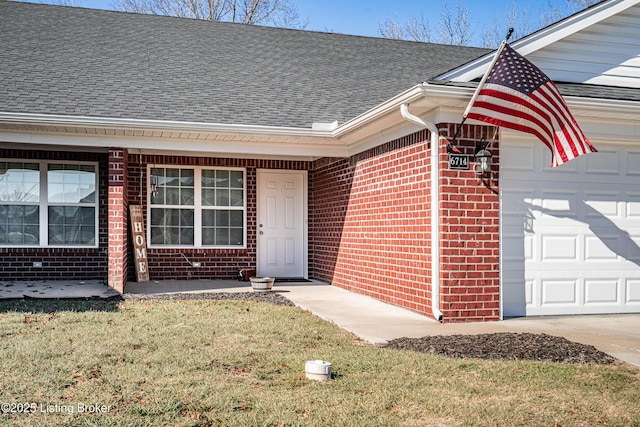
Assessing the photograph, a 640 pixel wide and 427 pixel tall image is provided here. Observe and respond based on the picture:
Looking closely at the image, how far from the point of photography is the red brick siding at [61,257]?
12570 mm

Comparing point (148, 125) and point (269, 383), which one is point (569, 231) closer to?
point (269, 383)

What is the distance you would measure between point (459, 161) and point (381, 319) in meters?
2.28

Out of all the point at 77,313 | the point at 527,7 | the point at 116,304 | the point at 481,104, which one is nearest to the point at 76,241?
the point at 116,304

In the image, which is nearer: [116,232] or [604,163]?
[604,163]

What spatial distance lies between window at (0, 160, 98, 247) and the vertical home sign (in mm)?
857

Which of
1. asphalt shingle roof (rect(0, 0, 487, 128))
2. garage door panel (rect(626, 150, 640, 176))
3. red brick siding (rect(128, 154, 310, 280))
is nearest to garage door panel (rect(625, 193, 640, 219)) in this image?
garage door panel (rect(626, 150, 640, 176))

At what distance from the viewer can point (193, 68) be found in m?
13.6

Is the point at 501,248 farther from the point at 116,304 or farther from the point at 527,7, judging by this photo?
the point at 527,7

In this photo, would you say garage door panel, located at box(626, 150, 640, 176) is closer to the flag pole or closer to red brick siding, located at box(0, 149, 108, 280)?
the flag pole

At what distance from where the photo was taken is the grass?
4.39m

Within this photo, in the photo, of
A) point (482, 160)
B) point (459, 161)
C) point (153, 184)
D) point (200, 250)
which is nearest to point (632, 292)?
point (482, 160)

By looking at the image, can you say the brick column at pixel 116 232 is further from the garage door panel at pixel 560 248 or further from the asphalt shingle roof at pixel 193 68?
the garage door panel at pixel 560 248

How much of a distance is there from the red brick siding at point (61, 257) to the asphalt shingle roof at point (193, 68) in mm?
1599

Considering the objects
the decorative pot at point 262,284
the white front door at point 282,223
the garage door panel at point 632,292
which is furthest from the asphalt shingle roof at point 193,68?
the garage door panel at point 632,292
